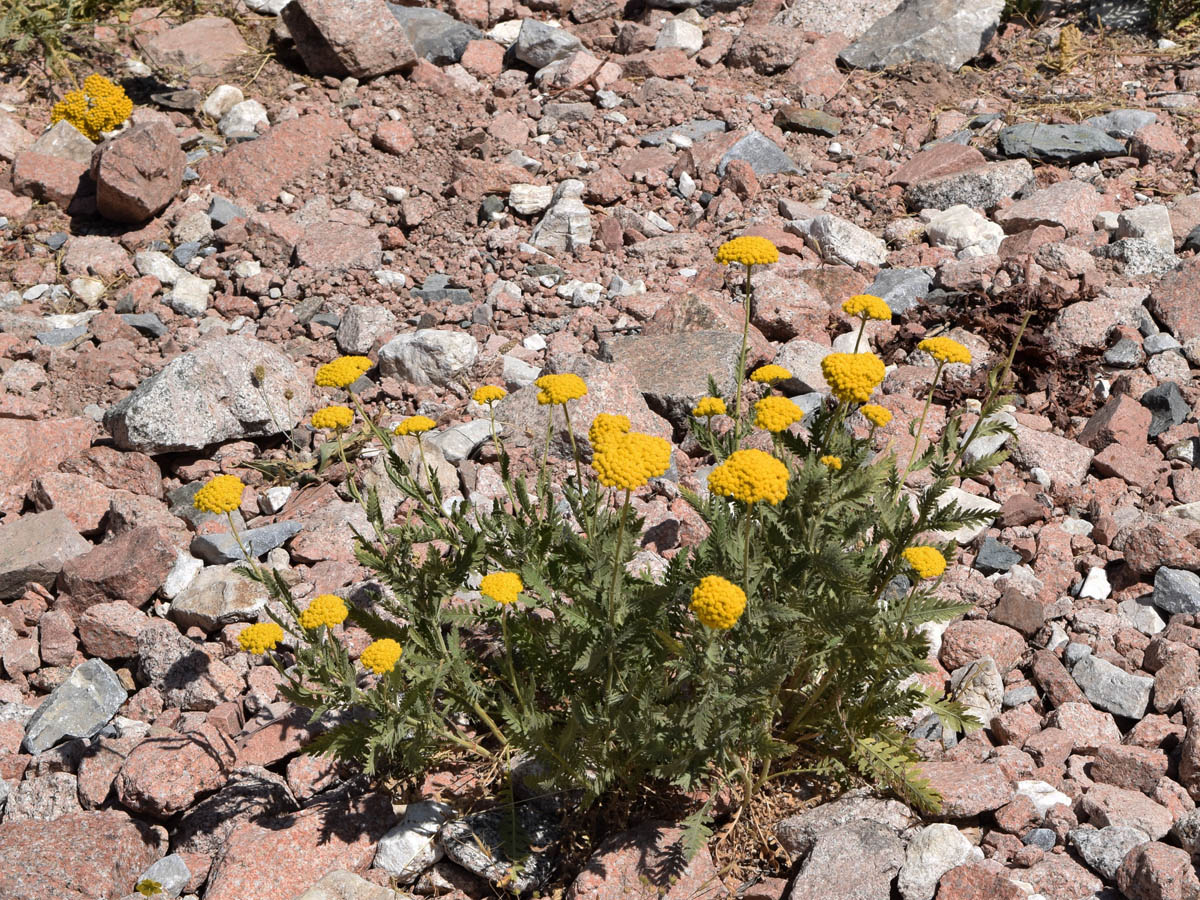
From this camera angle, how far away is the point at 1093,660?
387 centimetres

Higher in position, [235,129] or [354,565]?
[235,129]

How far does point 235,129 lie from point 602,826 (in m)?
6.01

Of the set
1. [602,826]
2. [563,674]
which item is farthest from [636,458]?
[602,826]

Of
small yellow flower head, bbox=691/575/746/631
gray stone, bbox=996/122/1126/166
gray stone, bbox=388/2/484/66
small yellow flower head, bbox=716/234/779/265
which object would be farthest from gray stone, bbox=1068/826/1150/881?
gray stone, bbox=388/2/484/66

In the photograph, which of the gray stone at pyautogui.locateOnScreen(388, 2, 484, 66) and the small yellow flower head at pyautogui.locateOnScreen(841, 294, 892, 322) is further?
the gray stone at pyautogui.locateOnScreen(388, 2, 484, 66)

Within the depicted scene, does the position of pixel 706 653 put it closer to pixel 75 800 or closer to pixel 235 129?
pixel 75 800

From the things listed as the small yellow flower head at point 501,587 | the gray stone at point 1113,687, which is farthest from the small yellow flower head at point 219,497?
the gray stone at point 1113,687

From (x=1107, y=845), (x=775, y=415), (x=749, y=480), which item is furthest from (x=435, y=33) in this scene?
(x=1107, y=845)

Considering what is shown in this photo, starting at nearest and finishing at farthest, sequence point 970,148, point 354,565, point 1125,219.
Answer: point 354,565 < point 1125,219 < point 970,148

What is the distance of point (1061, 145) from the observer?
7047 millimetres

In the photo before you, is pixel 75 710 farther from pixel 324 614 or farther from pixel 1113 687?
pixel 1113 687

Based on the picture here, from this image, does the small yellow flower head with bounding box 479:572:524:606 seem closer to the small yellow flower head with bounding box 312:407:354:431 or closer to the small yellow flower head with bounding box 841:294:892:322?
the small yellow flower head with bounding box 312:407:354:431

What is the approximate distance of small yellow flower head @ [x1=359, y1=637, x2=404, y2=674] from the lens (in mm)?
3041

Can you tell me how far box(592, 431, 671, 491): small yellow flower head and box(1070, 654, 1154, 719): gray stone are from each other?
200 cm
